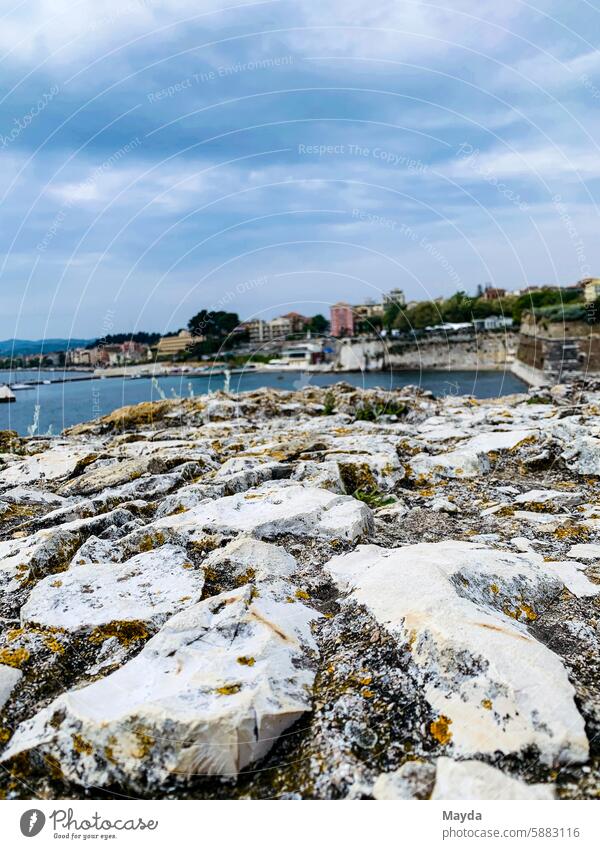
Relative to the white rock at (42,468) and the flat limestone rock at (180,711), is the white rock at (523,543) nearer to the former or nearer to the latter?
the flat limestone rock at (180,711)

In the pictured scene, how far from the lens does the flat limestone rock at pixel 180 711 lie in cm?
254

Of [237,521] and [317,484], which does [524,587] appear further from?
[317,484]

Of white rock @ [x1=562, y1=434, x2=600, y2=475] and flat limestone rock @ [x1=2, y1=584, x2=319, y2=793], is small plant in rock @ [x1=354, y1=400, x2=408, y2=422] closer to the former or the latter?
white rock @ [x1=562, y1=434, x2=600, y2=475]

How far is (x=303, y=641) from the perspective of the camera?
132 inches

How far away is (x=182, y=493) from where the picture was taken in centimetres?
608

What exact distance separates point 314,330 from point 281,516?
196 feet

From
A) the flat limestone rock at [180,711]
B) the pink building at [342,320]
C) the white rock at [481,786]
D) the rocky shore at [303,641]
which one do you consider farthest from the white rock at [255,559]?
the pink building at [342,320]

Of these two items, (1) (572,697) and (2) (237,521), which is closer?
(1) (572,697)

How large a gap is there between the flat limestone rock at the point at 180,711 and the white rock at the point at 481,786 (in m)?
0.71

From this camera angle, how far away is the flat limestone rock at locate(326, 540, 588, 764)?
8.24 ft

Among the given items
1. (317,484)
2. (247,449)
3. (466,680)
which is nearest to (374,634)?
(466,680)

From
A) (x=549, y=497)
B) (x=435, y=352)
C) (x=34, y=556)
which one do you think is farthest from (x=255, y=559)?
(x=435, y=352)
